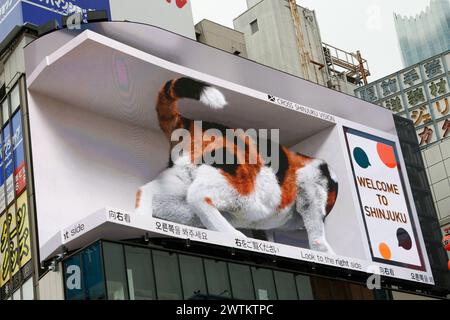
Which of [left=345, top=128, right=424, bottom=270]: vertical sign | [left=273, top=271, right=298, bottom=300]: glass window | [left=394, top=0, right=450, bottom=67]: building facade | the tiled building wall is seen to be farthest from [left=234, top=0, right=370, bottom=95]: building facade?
[left=394, top=0, right=450, bottom=67]: building facade

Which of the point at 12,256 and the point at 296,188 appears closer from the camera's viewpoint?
the point at 12,256

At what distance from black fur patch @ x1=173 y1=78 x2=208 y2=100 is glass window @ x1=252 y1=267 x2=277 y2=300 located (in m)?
7.67

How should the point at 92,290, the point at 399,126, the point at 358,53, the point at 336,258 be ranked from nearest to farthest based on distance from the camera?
the point at 92,290, the point at 336,258, the point at 399,126, the point at 358,53

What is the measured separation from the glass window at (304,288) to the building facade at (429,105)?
74.4 ft

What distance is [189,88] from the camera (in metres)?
38.6

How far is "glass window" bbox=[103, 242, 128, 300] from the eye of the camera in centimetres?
3175

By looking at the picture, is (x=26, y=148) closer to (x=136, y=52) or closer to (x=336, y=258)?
(x=136, y=52)

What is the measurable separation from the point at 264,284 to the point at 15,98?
1254 cm

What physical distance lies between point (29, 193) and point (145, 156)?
564cm

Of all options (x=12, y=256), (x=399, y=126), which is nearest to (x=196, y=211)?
(x=12, y=256)

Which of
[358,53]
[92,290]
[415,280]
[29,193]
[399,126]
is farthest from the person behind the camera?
[358,53]

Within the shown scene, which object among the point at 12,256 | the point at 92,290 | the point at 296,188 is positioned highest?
the point at 296,188

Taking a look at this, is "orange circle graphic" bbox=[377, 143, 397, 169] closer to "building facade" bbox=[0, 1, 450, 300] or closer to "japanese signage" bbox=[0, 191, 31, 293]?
"building facade" bbox=[0, 1, 450, 300]

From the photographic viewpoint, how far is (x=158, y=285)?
1310 inches
